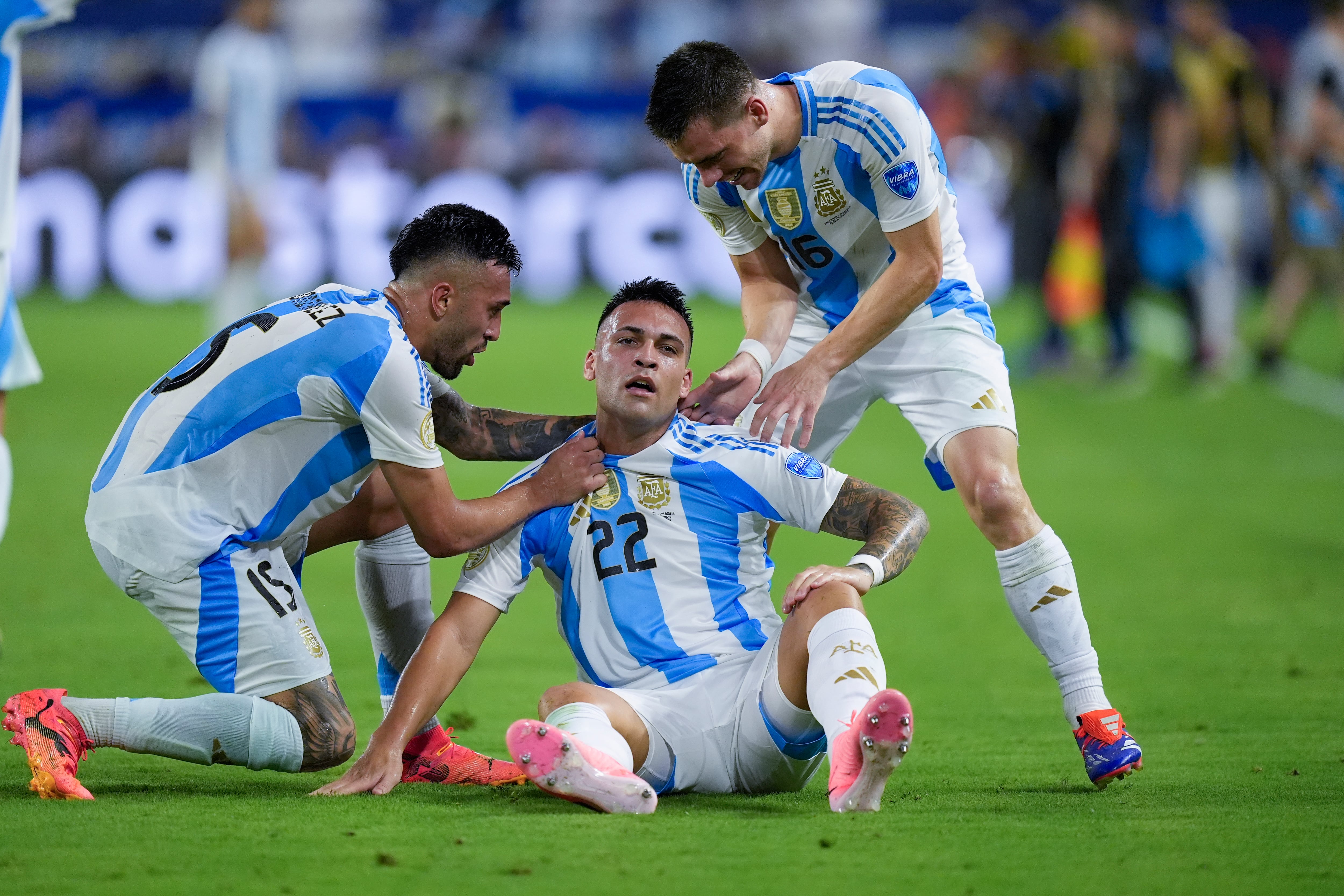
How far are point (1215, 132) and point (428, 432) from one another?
11006 millimetres

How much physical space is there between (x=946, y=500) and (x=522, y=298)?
956 centimetres

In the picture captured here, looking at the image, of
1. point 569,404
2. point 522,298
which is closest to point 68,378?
point 569,404

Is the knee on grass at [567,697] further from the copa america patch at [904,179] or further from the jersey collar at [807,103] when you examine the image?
the jersey collar at [807,103]

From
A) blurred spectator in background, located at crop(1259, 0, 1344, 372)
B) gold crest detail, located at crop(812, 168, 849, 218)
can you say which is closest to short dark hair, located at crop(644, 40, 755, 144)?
gold crest detail, located at crop(812, 168, 849, 218)

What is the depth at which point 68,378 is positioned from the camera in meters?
12.0

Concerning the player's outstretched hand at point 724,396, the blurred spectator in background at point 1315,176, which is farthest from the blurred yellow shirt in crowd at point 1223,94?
the player's outstretched hand at point 724,396

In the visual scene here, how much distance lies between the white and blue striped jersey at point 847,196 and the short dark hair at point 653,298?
52cm

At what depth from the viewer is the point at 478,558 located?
3941 millimetres

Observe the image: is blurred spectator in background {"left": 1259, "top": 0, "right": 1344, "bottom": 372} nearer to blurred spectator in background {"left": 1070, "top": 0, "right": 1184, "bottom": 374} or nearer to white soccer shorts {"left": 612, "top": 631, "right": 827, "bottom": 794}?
blurred spectator in background {"left": 1070, "top": 0, "right": 1184, "bottom": 374}

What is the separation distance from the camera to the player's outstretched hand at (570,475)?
3.97m

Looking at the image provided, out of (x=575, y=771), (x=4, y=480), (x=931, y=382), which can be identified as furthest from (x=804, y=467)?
(x=4, y=480)

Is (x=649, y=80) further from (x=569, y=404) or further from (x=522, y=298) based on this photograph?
(x=569, y=404)

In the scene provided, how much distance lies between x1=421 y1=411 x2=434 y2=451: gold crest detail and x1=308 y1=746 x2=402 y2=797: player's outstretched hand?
770 millimetres

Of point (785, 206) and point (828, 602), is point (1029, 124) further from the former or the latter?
point (828, 602)
